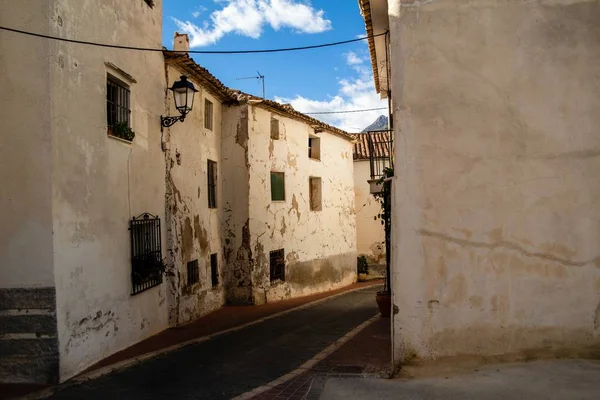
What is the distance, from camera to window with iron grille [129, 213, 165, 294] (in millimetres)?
9414

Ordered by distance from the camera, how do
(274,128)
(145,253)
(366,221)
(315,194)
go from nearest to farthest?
1. (145,253)
2. (274,128)
3. (315,194)
4. (366,221)

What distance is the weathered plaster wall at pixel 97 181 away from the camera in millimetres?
7016

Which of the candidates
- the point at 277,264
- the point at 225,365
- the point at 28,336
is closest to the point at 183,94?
the point at 28,336

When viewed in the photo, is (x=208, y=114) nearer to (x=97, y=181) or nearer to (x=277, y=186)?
(x=277, y=186)

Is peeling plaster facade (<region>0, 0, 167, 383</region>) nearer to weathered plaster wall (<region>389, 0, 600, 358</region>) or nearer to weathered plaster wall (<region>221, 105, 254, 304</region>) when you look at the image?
weathered plaster wall (<region>389, 0, 600, 358</region>)

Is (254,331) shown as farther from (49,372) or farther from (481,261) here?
(481,261)

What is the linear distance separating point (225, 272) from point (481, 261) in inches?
455

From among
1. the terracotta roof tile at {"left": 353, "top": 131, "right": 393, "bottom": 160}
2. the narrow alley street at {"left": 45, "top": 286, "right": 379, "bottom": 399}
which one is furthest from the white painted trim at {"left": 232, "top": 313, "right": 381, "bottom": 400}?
the terracotta roof tile at {"left": 353, "top": 131, "right": 393, "bottom": 160}

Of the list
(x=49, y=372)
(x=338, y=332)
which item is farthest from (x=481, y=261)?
(x=49, y=372)

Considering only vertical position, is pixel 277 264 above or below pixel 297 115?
below

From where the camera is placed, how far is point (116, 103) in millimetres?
8961

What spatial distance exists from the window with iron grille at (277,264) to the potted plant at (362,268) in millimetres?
7801

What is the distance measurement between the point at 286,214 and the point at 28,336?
11641mm

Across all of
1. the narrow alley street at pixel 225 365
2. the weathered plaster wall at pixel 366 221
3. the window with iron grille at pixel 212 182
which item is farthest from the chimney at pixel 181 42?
the weathered plaster wall at pixel 366 221
